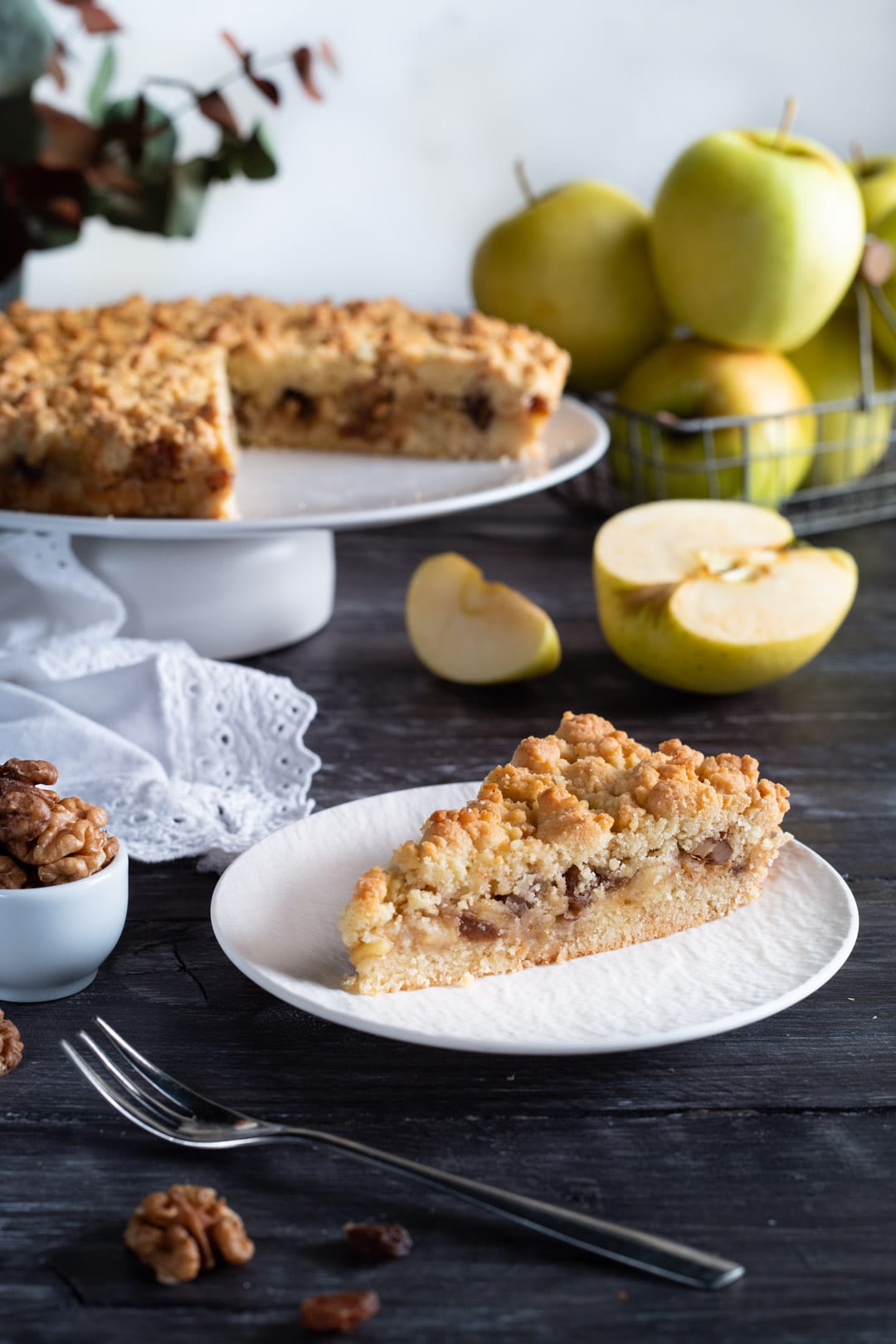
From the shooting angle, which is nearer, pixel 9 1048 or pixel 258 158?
pixel 9 1048

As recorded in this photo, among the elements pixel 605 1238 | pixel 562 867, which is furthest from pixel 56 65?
pixel 605 1238

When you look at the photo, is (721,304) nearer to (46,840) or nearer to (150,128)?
(150,128)

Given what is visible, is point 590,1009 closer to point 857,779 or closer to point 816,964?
point 816,964

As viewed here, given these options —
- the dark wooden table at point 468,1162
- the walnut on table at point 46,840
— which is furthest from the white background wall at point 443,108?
the walnut on table at point 46,840

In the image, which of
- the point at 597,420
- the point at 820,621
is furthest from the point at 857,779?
the point at 597,420

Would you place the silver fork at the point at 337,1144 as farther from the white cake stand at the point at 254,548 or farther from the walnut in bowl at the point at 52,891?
the white cake stand at the point at 254,548

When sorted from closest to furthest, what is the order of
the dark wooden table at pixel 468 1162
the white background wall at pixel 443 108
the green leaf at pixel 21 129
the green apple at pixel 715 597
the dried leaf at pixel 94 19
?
the dark wooden table at pixel 468 1162 < the green apple at pixel 715 597 < the dried leaf at pixel 94 19 < the green leaf at pixel 21 129 < the white background wall at pixel 443 108

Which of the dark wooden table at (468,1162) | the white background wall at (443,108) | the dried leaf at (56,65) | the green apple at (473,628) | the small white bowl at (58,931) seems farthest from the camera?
the white background wall at (443,108)

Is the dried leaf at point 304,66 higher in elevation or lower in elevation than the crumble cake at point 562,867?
higher
